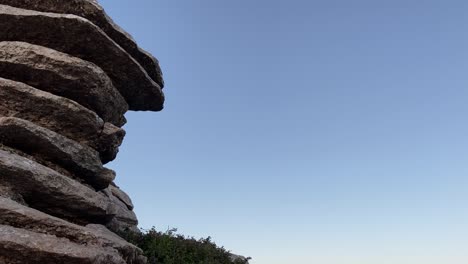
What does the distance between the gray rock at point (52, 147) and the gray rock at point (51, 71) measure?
5.51 ft

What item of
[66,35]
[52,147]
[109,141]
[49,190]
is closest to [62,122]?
[52,147]

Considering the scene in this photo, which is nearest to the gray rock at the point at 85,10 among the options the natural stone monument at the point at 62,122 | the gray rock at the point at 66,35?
the natural stone monument at the point at 62,122

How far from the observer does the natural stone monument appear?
445 inches

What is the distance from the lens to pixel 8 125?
12.5 m

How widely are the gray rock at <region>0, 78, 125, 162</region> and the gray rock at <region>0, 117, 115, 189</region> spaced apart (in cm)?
44

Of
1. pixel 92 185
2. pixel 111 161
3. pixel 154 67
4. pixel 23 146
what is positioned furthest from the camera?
pixel 154 67

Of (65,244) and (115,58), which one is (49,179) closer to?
(65,244)

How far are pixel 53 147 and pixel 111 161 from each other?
3086mm

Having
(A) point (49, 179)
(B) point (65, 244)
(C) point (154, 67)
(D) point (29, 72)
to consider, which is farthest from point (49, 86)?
(B) point (65, 244)

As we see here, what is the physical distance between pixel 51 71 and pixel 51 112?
129cm

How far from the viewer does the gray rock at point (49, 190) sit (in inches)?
466

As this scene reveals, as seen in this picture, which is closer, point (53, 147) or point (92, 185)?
point (53, 147)

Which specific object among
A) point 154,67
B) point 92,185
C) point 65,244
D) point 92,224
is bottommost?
point 65,244

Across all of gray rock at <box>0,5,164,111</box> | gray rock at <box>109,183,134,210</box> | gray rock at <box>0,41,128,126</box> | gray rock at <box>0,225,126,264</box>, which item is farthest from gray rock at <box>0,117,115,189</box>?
gray rock at <box>109,183,134,210</box>
